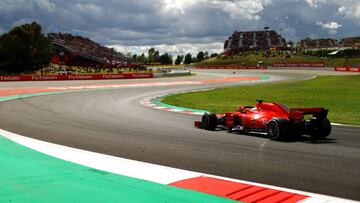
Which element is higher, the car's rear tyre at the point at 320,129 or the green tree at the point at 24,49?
the green tree at the point at 24,49

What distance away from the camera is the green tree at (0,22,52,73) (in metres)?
54.7

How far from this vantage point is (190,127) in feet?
38.8

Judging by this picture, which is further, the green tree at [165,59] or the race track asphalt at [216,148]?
the green tree at [165,59]

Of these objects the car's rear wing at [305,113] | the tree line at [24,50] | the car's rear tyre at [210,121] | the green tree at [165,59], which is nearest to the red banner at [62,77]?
the tree line at [24,50]

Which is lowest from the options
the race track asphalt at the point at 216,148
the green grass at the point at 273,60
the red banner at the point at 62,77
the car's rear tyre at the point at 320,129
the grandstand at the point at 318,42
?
the red banner at the point at 62,77

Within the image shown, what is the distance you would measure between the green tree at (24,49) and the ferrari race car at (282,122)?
49508 millimetres

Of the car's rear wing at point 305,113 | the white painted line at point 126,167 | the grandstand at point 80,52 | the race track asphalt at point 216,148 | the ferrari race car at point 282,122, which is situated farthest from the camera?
the grandstand at point 80,52

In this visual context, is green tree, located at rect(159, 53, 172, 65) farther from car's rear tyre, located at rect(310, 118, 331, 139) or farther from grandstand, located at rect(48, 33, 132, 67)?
car's rear tyre, located at rect(310, 118, 331, 139)

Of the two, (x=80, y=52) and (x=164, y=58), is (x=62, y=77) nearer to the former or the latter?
(x=80, y=52)

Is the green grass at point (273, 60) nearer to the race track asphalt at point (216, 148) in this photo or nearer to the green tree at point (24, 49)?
the green tree at point (24, 49)

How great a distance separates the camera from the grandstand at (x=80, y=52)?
223 feet

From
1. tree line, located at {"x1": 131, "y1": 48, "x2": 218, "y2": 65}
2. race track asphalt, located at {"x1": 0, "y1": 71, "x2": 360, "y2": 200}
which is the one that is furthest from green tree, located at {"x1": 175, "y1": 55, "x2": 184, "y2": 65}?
race track asphalt, located at {"x1": 0, "y1": 71, "x2": 360, "y2": 200}

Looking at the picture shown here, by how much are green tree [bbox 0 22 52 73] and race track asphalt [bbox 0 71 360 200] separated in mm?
43596

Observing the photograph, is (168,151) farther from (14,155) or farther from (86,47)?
(86,47)
